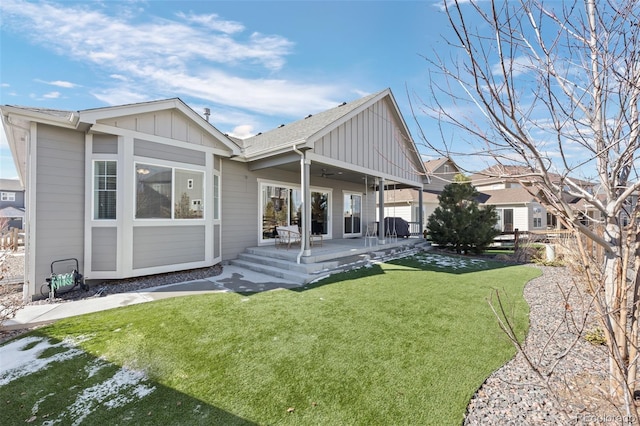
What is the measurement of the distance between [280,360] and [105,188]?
6088 mm

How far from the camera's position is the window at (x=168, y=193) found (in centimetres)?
689

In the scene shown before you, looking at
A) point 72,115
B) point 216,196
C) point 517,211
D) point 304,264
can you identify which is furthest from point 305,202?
point 517,211

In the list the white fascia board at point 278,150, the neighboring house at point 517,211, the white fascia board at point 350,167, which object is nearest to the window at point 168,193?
the white fascia board at point 278,150

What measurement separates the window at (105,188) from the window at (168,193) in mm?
479

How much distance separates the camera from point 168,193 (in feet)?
23.9

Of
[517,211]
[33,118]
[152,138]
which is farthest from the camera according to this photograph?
[517,211]

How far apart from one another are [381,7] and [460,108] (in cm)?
356

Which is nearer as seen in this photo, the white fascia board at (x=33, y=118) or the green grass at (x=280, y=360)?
the green grass at (x=280, y=360)

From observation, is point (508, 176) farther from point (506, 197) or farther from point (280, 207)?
point (506, 197)

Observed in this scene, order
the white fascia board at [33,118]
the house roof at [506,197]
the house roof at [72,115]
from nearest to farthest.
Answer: the white fascia board at [33,118], the house roof at [72,115], the house roof at [506,197]

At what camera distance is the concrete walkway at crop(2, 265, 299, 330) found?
15.8ft

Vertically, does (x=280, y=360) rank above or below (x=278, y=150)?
below

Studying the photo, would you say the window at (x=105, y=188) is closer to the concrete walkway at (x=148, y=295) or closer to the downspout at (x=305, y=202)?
the concrete walkway at (x=148, y=295)

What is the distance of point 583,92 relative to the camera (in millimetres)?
2309
